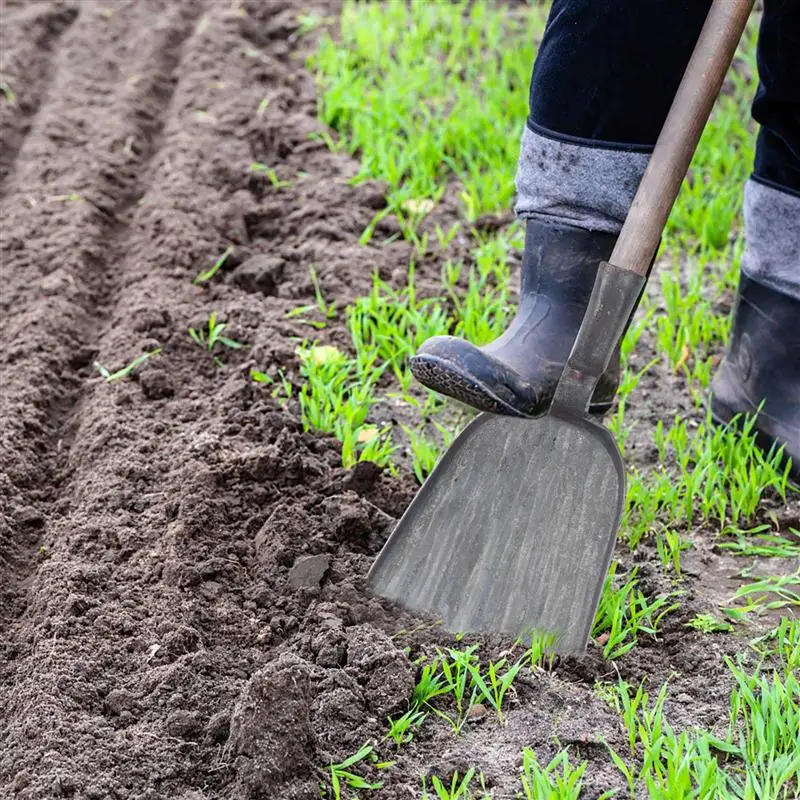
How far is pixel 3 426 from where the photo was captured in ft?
8.19

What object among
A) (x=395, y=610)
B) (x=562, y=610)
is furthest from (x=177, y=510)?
(x=562, y=610)

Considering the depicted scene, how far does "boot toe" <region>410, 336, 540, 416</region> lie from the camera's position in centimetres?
210

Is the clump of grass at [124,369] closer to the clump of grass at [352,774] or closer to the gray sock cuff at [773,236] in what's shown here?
the clump of grass at [352,774]

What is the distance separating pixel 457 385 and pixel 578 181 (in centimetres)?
48

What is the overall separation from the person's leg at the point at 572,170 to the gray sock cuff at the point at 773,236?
0.44 m

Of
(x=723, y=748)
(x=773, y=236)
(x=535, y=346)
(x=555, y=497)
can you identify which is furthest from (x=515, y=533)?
(x=773, y=236)

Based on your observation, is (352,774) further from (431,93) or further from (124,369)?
(431,93)

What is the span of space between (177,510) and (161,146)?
2013 mm

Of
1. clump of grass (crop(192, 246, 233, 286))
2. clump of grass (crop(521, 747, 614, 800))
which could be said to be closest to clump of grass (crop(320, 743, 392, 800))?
clump of grass (crop(521, 747, 614, 800))

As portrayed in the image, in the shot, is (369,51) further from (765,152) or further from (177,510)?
(177,510)

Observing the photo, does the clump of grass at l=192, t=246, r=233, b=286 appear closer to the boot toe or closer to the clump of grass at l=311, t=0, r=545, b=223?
the clump of grass at l=311, t=0, r=545, b=223

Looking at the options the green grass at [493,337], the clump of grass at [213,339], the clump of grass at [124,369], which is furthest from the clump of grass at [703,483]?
the clump of grass at [124,369]

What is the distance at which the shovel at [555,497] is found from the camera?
199 centimetres

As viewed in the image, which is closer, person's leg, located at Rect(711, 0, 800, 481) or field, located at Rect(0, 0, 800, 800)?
field, located at Rect(0, 0, 800, 800)
